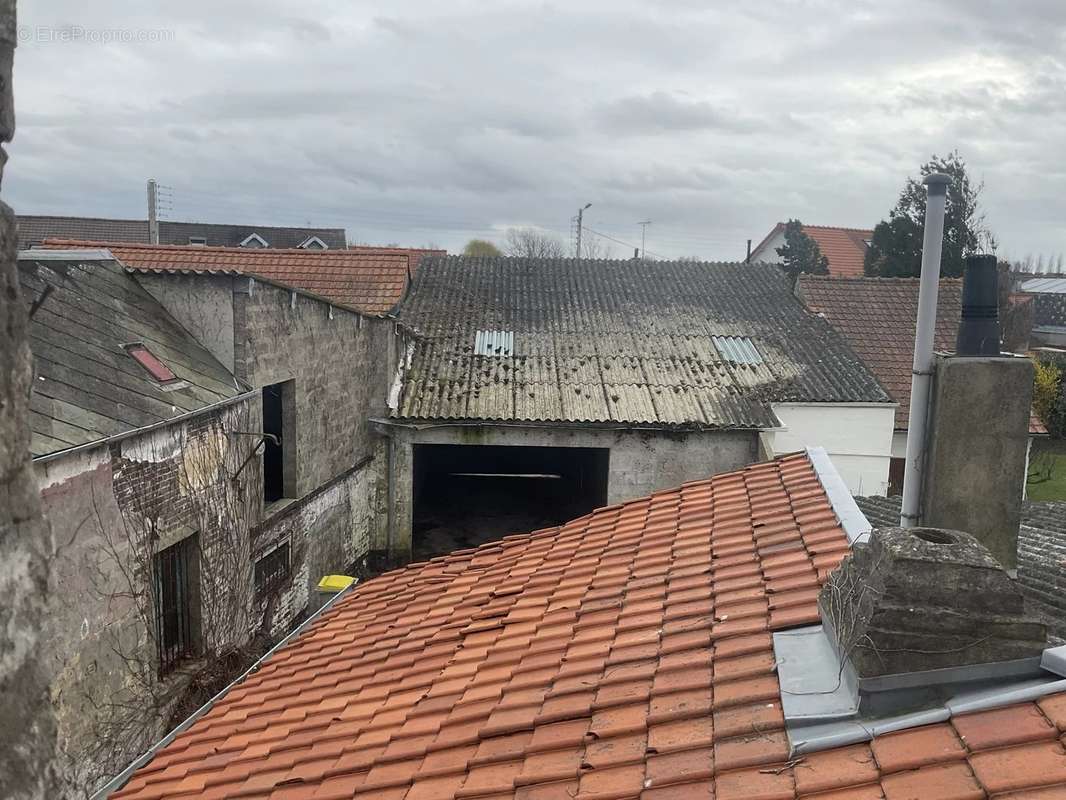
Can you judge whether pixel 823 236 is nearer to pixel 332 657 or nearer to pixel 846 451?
pixel 846 451

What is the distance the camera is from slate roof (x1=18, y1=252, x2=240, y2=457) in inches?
251

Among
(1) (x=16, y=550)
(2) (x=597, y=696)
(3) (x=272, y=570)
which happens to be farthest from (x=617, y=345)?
(1) (x=16, y=550)

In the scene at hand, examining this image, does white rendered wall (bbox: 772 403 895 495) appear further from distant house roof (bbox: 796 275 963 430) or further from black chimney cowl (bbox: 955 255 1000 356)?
black chimney cowl (bbox: 955 255 1000 356)

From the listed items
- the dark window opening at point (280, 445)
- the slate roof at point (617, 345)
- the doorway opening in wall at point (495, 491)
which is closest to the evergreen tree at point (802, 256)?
the slate roof at point (617, 345)

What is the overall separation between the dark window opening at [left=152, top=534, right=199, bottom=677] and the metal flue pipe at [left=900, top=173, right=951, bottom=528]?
6435 mm

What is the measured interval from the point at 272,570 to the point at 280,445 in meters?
1.81

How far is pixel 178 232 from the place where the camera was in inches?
1588

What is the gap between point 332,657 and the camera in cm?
536

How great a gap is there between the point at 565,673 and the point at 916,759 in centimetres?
169

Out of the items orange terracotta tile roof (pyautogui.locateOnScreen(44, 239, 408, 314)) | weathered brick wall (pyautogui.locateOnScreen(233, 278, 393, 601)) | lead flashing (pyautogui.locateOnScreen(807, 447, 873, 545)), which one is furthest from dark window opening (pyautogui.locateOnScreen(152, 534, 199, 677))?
orange terracotta tile roof (pyautogui.locateOnScreen(44, 239, 408, 314))

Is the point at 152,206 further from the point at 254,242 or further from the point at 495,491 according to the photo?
the point at 495,491

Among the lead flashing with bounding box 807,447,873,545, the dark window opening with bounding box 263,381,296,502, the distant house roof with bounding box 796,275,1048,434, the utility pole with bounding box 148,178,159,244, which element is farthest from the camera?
the utility pole with bounding box 148,178,159,244

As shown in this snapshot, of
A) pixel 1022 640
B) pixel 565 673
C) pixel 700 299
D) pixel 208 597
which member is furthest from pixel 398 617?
pixel 700 299

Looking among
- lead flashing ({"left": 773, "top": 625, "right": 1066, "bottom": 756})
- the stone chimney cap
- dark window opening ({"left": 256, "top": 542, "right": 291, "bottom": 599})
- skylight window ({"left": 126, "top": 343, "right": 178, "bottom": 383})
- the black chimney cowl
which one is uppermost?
the black chimney cowl
